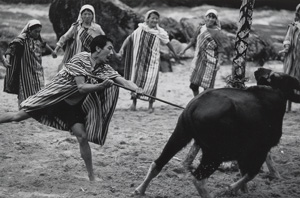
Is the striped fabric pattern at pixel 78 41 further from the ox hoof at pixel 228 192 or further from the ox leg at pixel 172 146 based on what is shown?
the ox hoof at pixel 228 192

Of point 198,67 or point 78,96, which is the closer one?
point 78,96

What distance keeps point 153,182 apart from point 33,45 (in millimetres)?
3644

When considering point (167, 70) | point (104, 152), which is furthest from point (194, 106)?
point (167, 70)

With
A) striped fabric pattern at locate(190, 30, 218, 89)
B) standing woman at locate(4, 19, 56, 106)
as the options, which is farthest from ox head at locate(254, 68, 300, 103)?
striped fabric pattern at locate(190, 30, 218, 89)

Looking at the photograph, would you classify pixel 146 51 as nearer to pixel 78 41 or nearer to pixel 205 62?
pixel 205 62

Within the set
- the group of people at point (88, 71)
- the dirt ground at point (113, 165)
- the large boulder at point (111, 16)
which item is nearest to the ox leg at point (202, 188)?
the dirt ground at point (113, 165)

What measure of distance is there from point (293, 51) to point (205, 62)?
164 cm

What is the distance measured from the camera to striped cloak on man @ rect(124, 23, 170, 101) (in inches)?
380

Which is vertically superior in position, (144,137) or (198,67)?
(198,67)

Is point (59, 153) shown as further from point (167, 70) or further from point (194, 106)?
point (167, 70)

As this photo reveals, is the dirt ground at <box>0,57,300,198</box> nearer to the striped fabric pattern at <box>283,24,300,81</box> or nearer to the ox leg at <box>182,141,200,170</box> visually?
the ox leg at <box>182,141,200,170</box>

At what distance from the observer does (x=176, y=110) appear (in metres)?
9.81

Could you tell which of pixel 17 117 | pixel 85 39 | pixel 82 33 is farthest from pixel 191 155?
pixel 82 33

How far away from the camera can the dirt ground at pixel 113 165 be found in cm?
504
